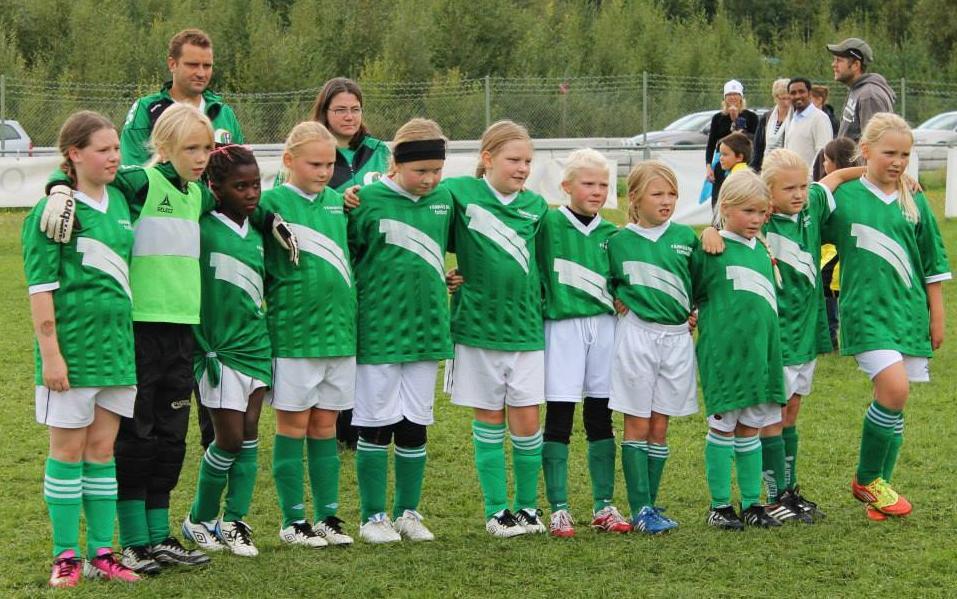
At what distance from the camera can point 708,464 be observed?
555 centimetres

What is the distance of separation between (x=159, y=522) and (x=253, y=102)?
15.5 metres

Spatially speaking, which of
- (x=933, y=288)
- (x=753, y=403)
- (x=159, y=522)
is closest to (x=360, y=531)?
(x=159, y=522)

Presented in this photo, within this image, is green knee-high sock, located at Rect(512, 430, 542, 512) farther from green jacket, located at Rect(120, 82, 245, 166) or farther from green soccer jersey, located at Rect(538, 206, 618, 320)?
green jacket, located at Rect(120, 82, 245, 166)

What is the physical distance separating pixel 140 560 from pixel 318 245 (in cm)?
135

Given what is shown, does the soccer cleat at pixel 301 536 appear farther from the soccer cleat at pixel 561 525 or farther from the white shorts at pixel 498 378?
the soccer cleat at pixel 561 525

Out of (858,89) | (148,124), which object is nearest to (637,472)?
(148,124)

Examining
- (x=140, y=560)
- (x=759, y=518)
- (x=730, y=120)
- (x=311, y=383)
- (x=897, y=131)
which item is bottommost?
(x=759, y=518)

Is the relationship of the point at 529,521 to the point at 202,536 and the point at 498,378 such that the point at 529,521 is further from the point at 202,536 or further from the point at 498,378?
the point at 202,536

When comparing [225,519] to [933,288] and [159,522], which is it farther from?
[933,288]

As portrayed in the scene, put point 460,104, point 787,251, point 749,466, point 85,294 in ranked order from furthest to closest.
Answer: point 460,104
point 787,251
point 749,466
point 85,294

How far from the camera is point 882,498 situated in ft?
18.7

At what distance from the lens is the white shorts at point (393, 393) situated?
5320 millimetres

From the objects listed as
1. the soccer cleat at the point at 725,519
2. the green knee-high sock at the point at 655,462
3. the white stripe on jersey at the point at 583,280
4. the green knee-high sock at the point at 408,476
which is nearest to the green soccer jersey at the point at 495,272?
the white stripe on jersey at the point at 583,280

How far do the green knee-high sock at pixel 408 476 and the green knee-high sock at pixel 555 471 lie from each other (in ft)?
1.71
